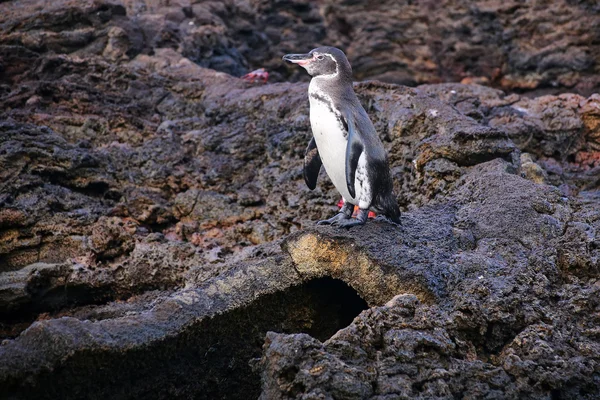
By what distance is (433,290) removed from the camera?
4426 millimetres

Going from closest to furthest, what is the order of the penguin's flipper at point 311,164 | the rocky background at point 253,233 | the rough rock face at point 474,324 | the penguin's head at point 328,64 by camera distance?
the rough rock face at point 474,324 → the rocky background at point 253,233 → the penguin's head at point 328,64 → the penguin's flipper at point 311,164

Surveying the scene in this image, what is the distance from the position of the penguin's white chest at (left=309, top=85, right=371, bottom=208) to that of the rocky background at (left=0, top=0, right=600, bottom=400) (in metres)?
0.29

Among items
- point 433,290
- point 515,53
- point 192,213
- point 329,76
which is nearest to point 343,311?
point 433,290

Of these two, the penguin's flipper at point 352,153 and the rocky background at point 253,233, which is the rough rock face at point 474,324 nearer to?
the rocky background at point 253,233

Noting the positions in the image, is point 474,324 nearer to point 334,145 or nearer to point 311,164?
point 334,145

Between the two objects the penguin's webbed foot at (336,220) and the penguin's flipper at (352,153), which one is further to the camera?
the penguin's webbed foot at (336,220)

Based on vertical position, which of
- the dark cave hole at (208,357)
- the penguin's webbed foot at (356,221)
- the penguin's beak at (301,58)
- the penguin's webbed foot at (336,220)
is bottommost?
the dark cave hole at (208,357)

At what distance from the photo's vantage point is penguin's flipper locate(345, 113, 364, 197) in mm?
4758

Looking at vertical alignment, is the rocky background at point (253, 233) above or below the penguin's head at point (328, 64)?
below

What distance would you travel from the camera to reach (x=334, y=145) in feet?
16.3

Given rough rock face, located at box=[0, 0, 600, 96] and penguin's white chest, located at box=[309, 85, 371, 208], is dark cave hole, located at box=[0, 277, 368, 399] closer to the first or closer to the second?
penguin's white chest, located at box=[309, 85, 371, 208]

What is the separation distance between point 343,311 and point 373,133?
136 cm

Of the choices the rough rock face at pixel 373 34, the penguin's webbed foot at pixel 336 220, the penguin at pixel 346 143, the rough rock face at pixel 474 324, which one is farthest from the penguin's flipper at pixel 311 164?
the rough rock face at pixel 373 34

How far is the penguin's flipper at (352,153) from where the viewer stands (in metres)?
4.76
